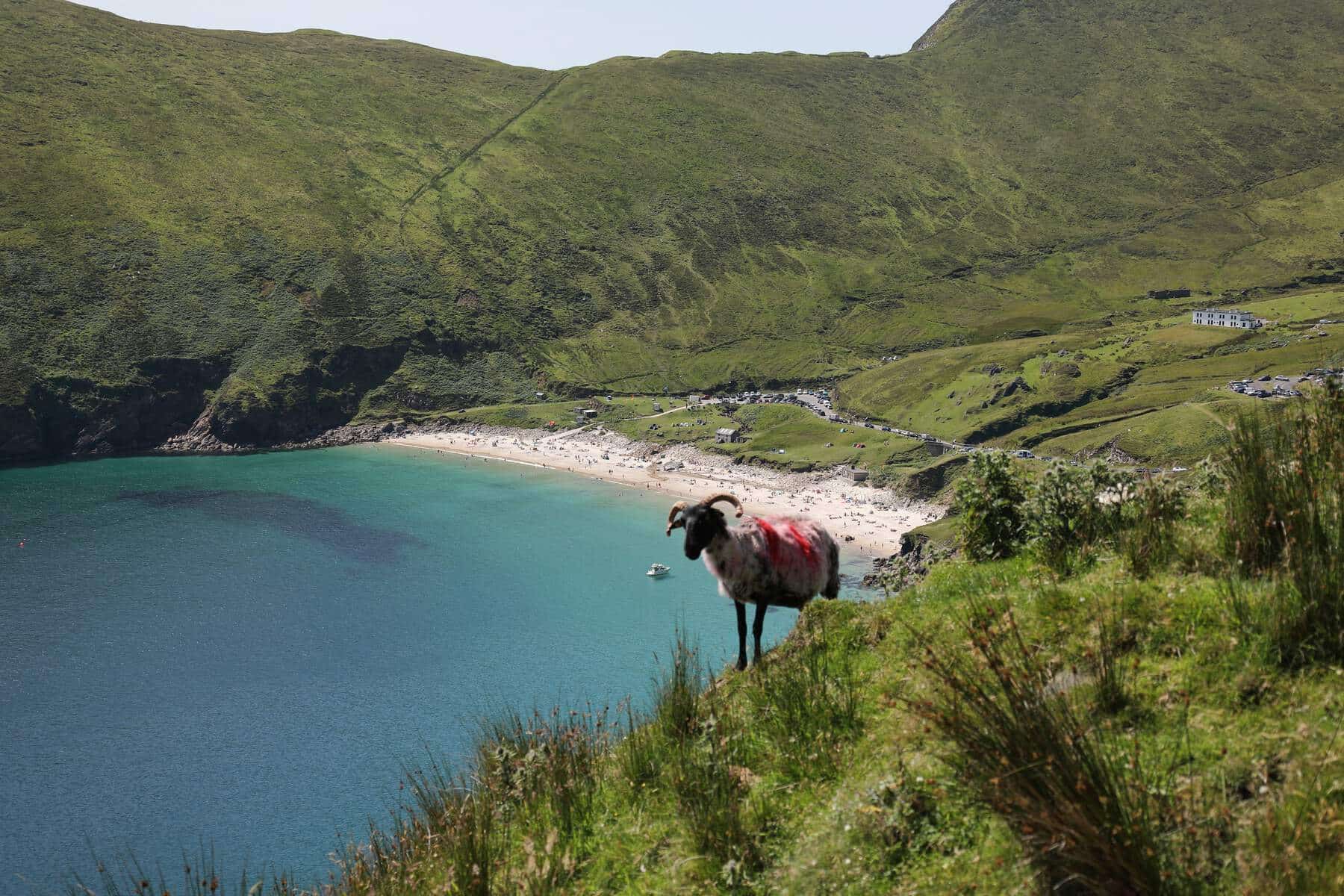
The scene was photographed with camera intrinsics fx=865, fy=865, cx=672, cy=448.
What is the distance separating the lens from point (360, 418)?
178125 mm

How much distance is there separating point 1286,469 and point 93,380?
188036 mm

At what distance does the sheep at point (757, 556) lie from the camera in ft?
46.2

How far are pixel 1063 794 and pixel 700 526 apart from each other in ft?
30.6

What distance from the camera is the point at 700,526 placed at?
1402 cm

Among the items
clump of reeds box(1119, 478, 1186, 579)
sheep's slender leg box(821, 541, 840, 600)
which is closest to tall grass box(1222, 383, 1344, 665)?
clump of reeds box(1119, 478, 1186, 579)

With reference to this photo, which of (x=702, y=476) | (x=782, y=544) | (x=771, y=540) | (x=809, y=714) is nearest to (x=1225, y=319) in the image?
(x=702, y=476)

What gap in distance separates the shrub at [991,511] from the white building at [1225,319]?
7104 inches

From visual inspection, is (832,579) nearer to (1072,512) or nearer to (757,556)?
(757,556)

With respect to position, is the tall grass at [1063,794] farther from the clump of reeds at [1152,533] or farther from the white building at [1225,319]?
the white building at [1225,319]

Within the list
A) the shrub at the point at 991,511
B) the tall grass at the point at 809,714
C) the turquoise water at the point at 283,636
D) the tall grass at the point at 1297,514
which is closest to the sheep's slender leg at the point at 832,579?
the shrub at the point at 991,511

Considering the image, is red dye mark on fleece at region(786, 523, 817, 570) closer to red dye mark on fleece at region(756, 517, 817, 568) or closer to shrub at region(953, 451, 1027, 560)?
red dye mark on fleece at region(756, 517, 817, 568)

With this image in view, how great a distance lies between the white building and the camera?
163875 mm

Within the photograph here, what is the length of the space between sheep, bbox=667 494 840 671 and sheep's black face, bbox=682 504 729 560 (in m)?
0.01

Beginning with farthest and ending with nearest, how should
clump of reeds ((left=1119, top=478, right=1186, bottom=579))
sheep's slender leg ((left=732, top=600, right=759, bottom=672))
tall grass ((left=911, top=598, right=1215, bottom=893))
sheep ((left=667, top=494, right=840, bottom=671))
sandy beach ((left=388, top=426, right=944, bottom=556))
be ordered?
1. sandy beach ((left=388, top=426, right=944, bottom=556))
2. sheep ((left=667, top=494, right=840, bottom=671))
3. sheep's slender leg ((left=732, top=600, right=759, bottom=672))
4. clump of reeds ((left=1119, top=478, right=1186, bottom=579))
5. tall grass ((left=911, top=598, right=1215, bottom=893))
